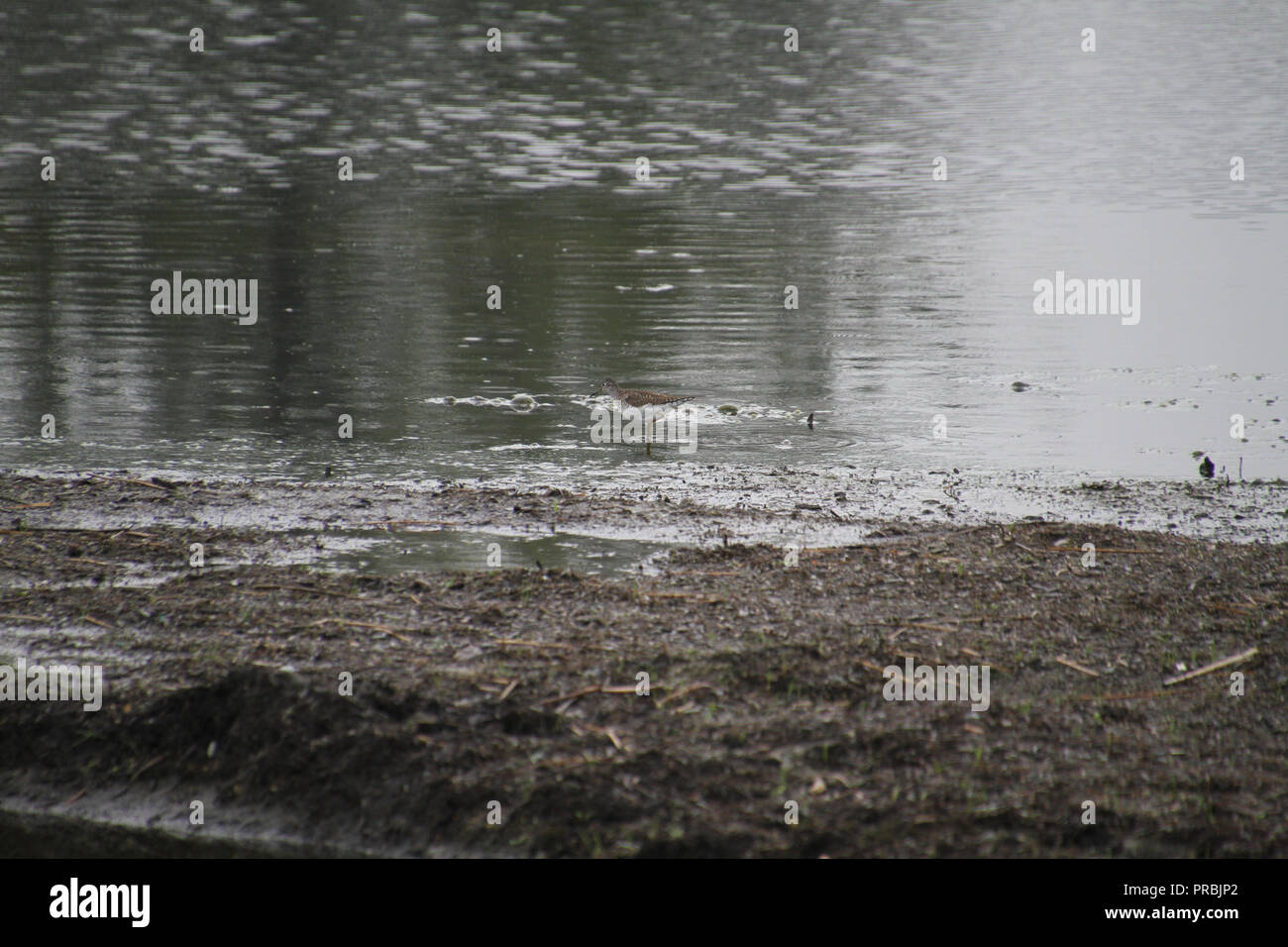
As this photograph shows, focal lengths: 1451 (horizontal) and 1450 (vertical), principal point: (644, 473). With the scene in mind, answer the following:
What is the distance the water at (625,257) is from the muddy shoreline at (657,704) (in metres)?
2.11

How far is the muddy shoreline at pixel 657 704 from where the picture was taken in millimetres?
5023

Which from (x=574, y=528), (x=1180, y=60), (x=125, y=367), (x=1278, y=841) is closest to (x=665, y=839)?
(x=1278, y=841)

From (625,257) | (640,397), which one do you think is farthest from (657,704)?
(625,257)

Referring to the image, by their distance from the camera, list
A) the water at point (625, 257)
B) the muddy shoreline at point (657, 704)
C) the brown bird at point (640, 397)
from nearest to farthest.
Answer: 1. the muddy shoreline at point (657, 704)
2. the brown bird at point (640, 397)
3. the water at point (625, 257)

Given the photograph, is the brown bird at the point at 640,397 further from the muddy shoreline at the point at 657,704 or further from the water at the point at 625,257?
the muddy shoreline at the point at 657,704

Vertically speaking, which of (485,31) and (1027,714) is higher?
(485,31)

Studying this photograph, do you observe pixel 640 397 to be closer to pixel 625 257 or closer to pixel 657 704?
pixel 657 704

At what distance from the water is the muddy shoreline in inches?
83.2

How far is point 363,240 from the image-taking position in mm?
17266

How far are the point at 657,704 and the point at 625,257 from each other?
11.5 metres

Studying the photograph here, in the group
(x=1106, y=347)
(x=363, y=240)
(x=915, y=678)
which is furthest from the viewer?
(x=363, y=240)

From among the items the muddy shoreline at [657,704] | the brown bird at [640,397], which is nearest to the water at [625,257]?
the brown bird at [640,397]

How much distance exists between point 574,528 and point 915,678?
2.71 m
